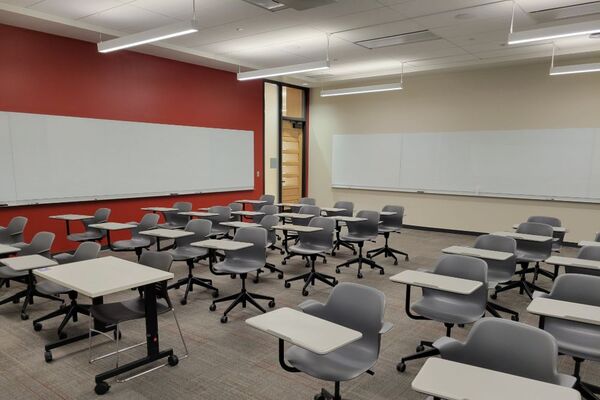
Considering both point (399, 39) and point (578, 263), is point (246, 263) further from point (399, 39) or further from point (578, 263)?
point (399, 39)

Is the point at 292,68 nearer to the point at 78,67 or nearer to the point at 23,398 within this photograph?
the point at 78,67

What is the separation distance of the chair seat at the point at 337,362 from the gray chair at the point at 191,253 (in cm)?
247

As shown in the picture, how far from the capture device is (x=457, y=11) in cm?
525

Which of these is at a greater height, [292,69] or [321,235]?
[292,69]

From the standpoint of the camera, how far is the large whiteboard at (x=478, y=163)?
298 inches

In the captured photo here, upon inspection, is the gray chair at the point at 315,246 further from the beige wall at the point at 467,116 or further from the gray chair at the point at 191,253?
the beige wall at the point at 467,116

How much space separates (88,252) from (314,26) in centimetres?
427

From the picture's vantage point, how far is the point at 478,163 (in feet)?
28.2

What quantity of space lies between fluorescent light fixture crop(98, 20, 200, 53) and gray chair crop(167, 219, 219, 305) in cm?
232

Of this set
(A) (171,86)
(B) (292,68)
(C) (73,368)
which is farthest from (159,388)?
(A) (171,86)

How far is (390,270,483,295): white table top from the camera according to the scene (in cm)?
284

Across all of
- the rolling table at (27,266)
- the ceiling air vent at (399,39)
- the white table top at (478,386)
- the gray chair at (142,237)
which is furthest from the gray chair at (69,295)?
the ceiling air vent at (399,39)

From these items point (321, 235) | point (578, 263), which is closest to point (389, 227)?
point (321, 235)

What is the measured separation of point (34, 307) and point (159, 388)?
2.36 metres
